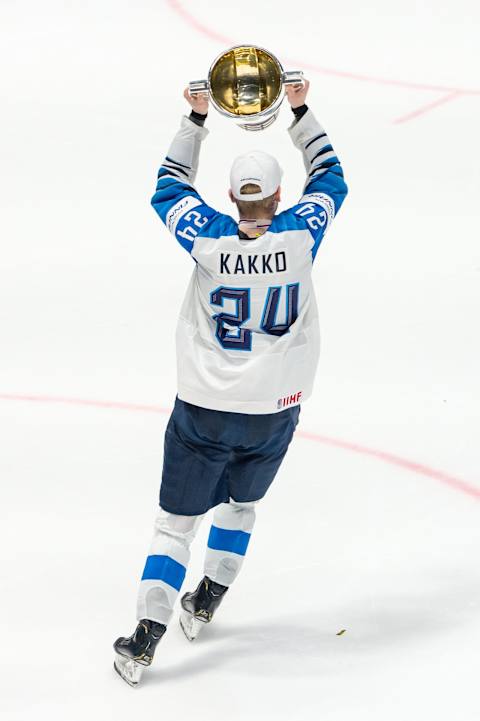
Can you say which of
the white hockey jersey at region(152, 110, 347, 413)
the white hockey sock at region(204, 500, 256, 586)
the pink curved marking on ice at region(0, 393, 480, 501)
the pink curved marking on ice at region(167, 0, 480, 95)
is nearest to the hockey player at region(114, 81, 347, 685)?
the white hockey jersey at region(152, 110, 347, 413)

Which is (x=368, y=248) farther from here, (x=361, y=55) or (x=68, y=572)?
(x=68, y=572)

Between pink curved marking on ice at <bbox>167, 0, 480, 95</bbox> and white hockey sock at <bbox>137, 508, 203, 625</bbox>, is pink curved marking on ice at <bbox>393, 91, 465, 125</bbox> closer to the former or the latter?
pink curved marking on ice at <bbox>167, 0, 480, 95</bbox>

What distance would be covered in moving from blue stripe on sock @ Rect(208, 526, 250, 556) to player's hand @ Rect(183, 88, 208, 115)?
1.12m

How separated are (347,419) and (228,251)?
1707 millimetres

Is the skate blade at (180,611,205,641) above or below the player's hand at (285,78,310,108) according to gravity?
below

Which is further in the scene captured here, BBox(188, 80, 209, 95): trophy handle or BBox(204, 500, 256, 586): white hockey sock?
BBox(204, 500, 256, 586): white hockey sock

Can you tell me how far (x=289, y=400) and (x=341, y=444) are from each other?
1.32 m

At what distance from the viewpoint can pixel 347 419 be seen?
188 inches

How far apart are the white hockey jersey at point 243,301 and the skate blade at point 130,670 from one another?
26.2 inches

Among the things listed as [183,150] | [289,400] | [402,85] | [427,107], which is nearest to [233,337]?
[289,400]

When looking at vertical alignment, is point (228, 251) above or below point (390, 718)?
above

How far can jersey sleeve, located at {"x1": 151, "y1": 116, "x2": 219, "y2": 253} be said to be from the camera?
3.24m

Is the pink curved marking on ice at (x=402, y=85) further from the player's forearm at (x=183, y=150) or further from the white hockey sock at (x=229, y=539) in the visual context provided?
the white hockey sock at (x=229, y=539)

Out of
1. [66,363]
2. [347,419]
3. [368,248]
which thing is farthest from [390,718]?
[368,248]
